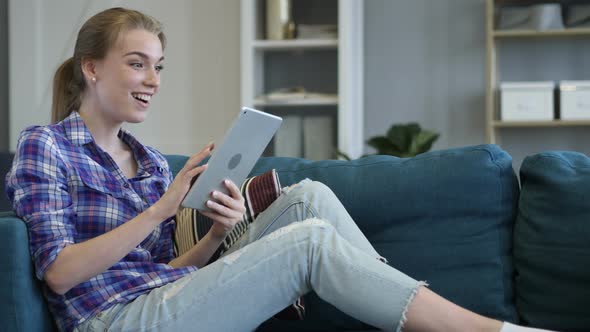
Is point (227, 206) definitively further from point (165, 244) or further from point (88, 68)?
point (88, 68)

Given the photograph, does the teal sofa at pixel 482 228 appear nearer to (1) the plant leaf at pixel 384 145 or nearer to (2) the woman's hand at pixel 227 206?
(2) the woman's hand at pixel 227 206

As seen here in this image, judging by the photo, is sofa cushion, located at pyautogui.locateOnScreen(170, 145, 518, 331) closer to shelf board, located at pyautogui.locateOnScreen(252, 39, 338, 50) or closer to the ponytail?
the ponytail

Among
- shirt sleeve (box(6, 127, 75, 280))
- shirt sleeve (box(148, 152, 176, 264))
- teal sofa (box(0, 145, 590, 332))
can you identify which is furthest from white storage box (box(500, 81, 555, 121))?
shirt sleeve (box(6, 127, 75, 280))

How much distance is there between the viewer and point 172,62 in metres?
4.00

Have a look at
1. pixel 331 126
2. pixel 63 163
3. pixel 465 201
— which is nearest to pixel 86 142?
pixel 63 163

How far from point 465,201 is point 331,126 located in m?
1.91

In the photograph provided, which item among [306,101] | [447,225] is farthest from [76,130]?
[306,101]

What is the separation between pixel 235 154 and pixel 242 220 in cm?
33

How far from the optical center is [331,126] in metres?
3.75

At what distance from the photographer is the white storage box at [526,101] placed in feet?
11.9

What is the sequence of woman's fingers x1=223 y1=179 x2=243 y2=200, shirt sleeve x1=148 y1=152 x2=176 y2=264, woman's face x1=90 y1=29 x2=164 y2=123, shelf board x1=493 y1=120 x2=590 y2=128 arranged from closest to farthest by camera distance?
woman's fingers x1=223 y1=179 x2=243 y2=200 < woman's face x1=90 y1=29 x2=164 y2=123 < shirt sleeve x1=148 y1=152 x2=176 y2=264 < shelf board x1=493 y1=120 x2=590 y2=128

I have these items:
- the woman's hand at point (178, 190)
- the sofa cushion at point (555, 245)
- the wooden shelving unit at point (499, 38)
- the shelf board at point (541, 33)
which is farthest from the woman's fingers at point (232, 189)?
the shelf board at point (541, 33)

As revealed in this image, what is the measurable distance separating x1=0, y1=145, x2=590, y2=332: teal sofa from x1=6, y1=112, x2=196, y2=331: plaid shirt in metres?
0.42

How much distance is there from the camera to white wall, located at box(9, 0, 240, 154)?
397 centimetres
